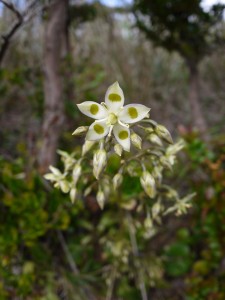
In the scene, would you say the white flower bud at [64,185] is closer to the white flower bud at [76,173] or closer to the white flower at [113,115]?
the white flower bud at [76,173]

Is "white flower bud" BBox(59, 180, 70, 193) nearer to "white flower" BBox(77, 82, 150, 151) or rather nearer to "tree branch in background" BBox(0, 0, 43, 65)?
"white flower" BBox(77, 82, 150, 151)

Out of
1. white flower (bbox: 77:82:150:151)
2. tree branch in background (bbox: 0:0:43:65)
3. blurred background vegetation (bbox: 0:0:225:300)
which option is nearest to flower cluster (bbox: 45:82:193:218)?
white flower (bbox: 77:82:150:151)

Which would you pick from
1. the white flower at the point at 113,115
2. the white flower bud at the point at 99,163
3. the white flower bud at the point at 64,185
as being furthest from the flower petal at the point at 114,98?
the white flower bud at the point at 64,185

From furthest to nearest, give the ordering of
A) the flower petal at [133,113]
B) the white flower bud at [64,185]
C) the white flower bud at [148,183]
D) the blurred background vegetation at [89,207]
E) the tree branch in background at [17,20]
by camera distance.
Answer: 1. the blurred background vegetation at [89,207]
2. the tree branch in background at [17,20]
3. the white flower bud at [64,185]
4. the white flower bud at [148,183]
5. the flower petal at [133,113]

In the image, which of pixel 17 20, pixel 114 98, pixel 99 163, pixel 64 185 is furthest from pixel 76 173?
pixel 17 20

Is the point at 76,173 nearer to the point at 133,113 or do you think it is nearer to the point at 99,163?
the point at 99,163
